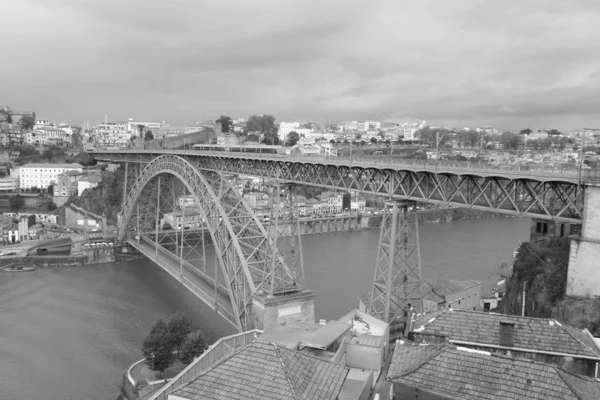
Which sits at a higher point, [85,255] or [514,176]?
[514,176]

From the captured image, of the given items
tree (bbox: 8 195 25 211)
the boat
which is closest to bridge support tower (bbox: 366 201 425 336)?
the boat

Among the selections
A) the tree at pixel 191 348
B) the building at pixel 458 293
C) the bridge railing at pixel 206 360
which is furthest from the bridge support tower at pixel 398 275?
the building at pixel 458 293

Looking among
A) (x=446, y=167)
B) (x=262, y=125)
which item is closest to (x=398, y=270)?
(x=446, y=167)

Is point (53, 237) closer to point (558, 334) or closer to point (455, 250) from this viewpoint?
point (455, 250)

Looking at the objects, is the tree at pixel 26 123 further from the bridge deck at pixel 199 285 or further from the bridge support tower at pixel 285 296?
the bridge support tower at pixel 285 296

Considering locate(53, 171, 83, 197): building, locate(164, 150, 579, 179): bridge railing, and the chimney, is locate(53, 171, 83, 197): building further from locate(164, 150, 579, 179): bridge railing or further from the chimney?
the chimney

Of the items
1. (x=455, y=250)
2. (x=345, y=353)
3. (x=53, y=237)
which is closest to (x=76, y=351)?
(x=345, y=353)

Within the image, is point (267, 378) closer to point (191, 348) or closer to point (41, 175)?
point (191, 348)
